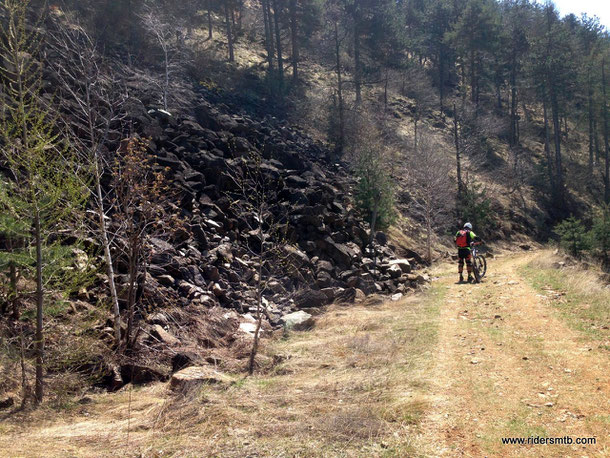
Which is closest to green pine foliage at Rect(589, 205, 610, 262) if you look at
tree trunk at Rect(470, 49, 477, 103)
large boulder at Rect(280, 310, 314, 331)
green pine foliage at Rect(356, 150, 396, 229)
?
green pine foliage at Rect(356, 150, 396, 229)

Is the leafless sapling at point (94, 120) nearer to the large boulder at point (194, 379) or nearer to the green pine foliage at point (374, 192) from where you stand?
the large boulder at point (194, 379)

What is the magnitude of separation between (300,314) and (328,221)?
7490 millimetres

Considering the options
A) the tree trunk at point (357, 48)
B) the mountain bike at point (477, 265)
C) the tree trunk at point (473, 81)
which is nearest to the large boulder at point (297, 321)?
the mountain bike at point (477, 265)

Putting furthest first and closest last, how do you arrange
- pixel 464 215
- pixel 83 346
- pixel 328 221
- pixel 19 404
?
pixel 464 215
pixel 328 221
pixel 83 346
pixel 19 404

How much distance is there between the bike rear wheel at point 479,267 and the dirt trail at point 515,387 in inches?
186

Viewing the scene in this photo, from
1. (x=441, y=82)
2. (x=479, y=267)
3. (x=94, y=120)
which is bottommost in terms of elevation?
(x=479, y=267)

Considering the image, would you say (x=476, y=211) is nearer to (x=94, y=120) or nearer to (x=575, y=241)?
(x=575, y=241)

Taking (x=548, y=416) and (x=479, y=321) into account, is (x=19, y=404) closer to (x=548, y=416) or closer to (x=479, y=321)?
(x=548, y=416)

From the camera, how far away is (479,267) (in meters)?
15.3

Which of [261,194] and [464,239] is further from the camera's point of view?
[261,194]

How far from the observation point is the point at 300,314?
12.1m

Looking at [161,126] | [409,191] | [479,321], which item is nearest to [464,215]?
[409,191]

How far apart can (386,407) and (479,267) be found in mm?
10865

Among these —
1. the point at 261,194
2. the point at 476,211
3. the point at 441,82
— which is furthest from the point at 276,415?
the point at 441,82
